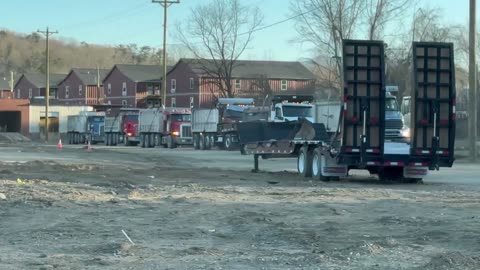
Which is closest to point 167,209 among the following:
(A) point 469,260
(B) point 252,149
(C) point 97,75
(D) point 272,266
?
(D) point 272,266

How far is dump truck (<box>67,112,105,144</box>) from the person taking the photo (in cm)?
7588

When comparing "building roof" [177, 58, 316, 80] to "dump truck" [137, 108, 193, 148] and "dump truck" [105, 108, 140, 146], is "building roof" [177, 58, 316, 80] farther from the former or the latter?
"dump truck" [137, 108, 193, 148]

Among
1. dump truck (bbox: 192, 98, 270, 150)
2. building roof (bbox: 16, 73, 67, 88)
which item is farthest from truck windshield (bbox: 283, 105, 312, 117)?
building roof (bbox: 16, 73, 67, 88)

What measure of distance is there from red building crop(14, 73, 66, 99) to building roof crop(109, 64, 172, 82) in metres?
22.9

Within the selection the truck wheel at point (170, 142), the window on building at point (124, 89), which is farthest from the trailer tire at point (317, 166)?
the window on building at point (124, 89)

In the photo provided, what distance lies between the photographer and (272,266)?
8992mm

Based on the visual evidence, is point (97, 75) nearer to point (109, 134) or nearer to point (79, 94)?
point (79, 94)

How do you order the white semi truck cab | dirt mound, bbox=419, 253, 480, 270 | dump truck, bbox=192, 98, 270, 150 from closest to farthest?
dirt mound, bbox=419, 253, 480, 270 → the white semi truck cab → dump truck, bbox=192, 98, 270, 150

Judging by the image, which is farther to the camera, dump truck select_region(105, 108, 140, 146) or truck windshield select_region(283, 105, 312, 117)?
dump truck select_region(105, 108, 140, 146)

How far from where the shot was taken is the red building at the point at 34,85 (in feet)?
420

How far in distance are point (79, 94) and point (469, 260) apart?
367 ft

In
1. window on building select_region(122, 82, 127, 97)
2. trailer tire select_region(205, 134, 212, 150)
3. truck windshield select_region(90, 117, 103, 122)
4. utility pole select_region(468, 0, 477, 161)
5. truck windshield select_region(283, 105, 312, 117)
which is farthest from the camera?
window on building select_region(122, 82, 127, 97)

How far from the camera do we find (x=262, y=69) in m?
96.3

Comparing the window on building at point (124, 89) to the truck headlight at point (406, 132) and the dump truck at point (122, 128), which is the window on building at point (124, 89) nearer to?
the dump truck at point (122, 128)
